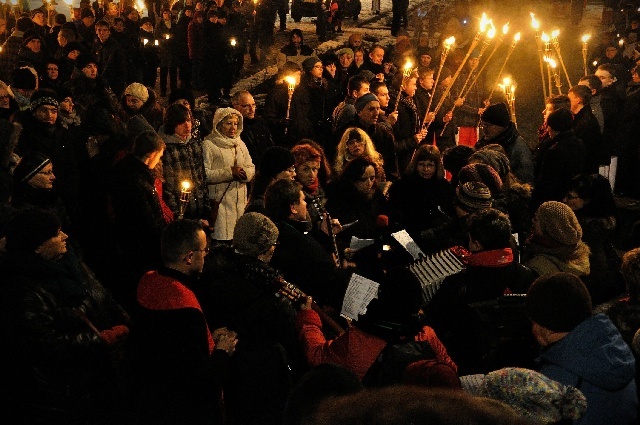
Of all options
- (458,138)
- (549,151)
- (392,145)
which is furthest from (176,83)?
(549,151)

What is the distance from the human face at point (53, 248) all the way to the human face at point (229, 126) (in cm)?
328

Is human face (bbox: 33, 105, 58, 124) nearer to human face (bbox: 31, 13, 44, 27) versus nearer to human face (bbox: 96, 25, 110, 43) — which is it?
human face (bbox: 96, 25, 110, 43)

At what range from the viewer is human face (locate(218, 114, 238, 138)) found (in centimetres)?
733

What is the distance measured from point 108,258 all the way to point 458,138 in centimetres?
633

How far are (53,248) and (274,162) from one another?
Result: 2.48m

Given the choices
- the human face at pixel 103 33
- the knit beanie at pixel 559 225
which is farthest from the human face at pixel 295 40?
the knit beanie at pixel 559 225

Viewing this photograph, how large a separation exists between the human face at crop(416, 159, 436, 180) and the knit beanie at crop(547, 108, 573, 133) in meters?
2.08

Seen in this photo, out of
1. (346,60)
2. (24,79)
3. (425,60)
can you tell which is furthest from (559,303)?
(346,60)

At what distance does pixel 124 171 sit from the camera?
591 centimetres

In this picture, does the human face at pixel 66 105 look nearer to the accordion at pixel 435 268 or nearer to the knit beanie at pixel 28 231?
the knit beanie at pixel 28 231

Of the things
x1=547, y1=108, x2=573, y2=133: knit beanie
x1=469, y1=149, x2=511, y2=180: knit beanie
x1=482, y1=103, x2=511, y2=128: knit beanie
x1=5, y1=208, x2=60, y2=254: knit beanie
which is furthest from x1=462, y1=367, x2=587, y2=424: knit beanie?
x1=547, y1=108, x2=573, y2=133: knit beanie

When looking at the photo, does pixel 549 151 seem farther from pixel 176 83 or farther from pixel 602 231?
pixel 176 83

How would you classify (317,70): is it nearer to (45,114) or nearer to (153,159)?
(45,114)

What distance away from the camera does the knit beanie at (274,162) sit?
6285mm
